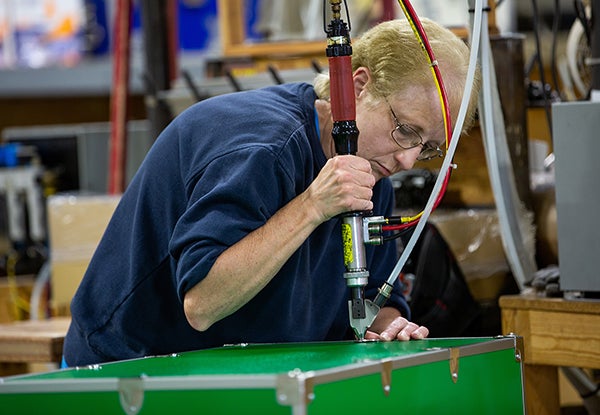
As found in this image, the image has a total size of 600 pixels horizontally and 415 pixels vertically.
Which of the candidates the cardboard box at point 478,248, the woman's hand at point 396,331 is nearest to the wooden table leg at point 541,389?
the woman's hand at point 396,331

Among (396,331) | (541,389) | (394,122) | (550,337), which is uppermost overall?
(394,122)

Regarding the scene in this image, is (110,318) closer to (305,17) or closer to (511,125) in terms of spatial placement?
(511,125)

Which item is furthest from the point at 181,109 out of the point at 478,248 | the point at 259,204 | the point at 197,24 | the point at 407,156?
the point at 197,24

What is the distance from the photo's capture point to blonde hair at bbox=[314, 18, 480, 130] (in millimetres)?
1759

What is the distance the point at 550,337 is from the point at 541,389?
136mm

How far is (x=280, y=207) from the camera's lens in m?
1.67

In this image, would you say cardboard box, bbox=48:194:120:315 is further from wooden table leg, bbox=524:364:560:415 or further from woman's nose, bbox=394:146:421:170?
woman's nose, bbox=394:146:421:170

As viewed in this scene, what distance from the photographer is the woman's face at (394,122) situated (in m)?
1.76

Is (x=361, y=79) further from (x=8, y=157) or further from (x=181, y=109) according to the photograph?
(x=8, y=157)

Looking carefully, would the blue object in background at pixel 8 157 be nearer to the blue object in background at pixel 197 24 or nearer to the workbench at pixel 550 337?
the workbench at pixel 550 337

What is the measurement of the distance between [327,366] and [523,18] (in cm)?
537

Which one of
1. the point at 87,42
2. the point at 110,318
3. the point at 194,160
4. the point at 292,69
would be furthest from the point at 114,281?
the point at 87,42

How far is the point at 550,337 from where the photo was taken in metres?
2.21

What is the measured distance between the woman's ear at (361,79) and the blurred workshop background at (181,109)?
55 cm
